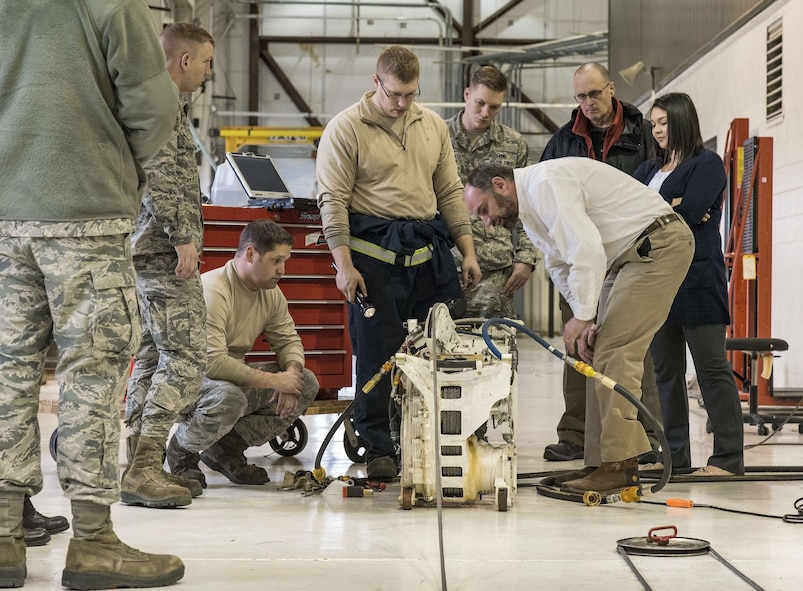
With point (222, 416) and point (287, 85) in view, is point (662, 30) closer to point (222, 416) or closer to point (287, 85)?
point (287, 85)

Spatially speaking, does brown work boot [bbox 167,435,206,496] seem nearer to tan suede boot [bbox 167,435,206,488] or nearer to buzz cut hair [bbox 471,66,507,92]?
tan suede boot [bbox 167,435,206,488]

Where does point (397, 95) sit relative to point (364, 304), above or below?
above

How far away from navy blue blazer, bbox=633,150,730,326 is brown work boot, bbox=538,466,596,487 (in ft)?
2.35

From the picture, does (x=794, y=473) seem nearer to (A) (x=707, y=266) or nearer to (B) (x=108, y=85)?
(A) (x=707, y=266)

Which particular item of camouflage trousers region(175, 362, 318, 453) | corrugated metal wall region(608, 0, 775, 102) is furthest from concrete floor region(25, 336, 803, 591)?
corrugated metal wall region(608, 0, 775, 102)

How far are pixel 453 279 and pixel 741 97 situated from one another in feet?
17.2

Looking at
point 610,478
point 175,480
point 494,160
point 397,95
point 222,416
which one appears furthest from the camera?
point 494,160

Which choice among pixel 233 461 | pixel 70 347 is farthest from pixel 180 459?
pixel 70 347

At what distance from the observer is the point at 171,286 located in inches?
136

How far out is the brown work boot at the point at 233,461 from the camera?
3.95 meters

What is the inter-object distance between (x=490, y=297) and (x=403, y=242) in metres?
0.86

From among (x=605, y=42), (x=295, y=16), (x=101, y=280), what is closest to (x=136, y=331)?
(x=101, y=280)

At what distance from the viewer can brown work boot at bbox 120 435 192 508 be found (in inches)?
134

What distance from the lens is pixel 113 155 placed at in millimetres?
2383
